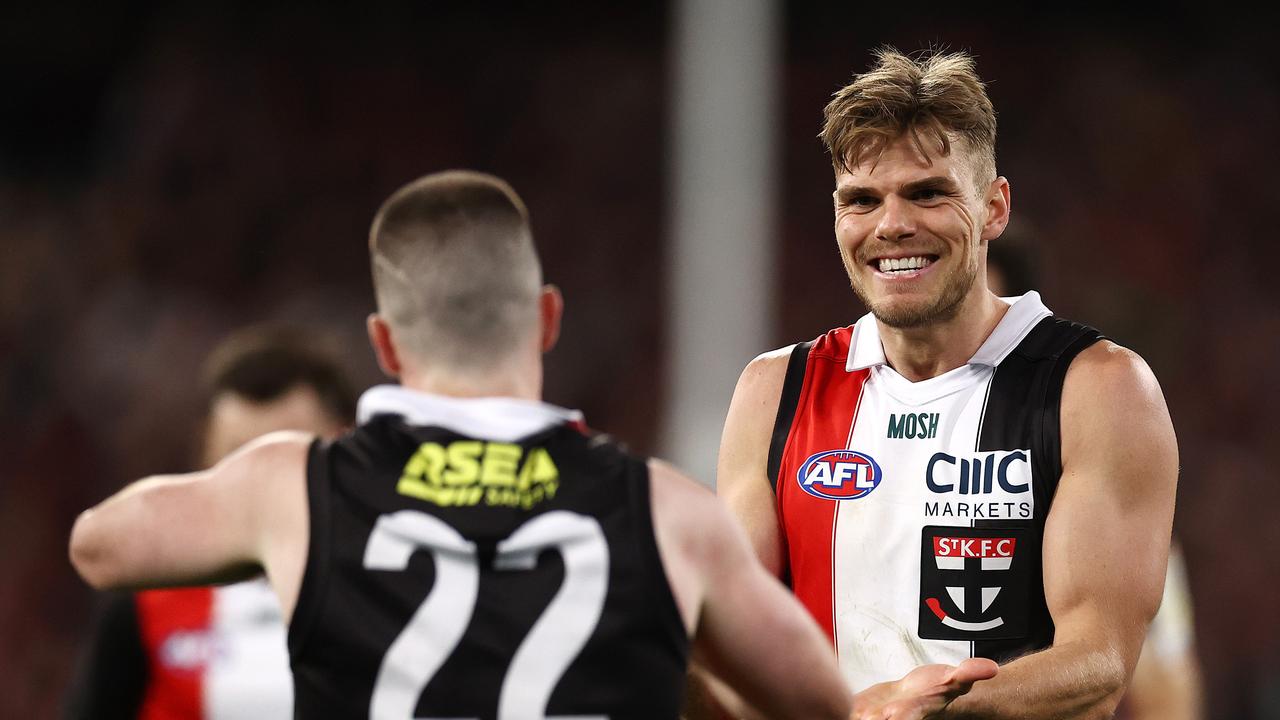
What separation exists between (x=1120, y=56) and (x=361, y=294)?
6.47 m

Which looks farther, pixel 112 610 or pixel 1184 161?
pixel 1184 161

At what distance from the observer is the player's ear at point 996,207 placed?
3.24 m

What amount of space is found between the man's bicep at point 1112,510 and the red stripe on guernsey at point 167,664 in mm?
2343

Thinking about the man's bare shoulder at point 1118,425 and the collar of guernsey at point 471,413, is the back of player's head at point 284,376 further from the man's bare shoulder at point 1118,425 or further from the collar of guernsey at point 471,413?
the man's bare shoulder at point 1118,425

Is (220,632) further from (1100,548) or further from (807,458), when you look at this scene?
(1100,548)

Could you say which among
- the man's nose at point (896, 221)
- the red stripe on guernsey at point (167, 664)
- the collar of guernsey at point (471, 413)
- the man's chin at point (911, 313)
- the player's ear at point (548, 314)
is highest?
the man's nose at point (896, 221)

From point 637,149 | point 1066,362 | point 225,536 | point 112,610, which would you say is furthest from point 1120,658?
point 637,149

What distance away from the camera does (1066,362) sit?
123 inches

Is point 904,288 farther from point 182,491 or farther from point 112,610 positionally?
point 112,610

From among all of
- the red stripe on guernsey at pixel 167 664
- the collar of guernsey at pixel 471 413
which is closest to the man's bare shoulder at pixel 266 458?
the collar of guernsey at pixel 471 413

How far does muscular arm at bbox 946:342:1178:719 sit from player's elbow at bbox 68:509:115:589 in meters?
1.47

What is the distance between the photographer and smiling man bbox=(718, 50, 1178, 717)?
2941 millimetres

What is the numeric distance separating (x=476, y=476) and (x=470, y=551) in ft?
0.39

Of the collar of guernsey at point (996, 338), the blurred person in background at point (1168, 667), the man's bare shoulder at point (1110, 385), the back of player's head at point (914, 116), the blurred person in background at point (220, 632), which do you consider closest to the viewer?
the man's bare shoulder at point (1110, 385)
